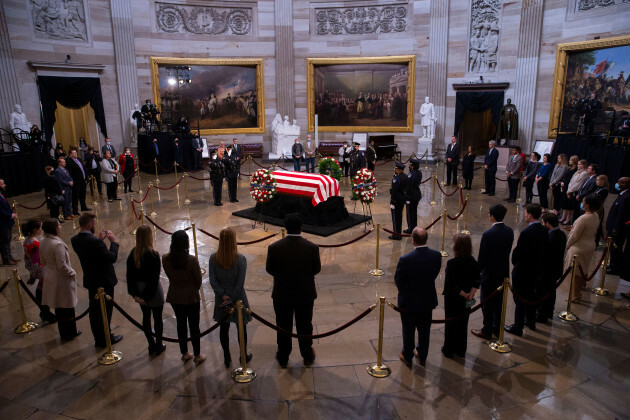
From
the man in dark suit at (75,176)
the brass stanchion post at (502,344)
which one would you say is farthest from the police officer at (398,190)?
the man in dark suit at (75,176)

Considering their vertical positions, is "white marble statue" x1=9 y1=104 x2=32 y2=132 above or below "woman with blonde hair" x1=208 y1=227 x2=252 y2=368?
above

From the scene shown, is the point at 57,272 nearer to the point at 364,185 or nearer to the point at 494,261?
the point at 494,261

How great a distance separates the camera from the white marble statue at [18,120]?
15.8 meters

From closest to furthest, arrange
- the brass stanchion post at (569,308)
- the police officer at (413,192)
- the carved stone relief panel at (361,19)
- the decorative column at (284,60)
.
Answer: the brass stanchion post at (569,308)
the police officer at (413,192)
the carved stone relief panel at (361,19)
the decorative column at (284,60)

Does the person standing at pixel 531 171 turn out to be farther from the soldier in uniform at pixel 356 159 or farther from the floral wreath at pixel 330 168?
the floral wreath at pixel 330 168

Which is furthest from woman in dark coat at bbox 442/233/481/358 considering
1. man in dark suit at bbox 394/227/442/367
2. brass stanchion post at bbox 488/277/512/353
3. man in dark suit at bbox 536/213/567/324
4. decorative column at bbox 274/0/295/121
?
decorative column at bbox 274/0/295/121

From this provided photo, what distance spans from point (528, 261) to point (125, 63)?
18.4m

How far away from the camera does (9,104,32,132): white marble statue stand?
1584 centimetres

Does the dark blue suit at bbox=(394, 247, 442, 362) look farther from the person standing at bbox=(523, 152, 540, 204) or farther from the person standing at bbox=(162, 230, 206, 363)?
the person standing at bbox=(523, 152, 540, 204)

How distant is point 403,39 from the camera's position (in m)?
21.0

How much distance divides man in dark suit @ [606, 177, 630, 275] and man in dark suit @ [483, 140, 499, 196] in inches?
243

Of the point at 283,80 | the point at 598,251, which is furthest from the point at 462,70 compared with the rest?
the point at 598,251

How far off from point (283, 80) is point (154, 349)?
58.4 feet

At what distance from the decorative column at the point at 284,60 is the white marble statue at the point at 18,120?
33.5 feet
